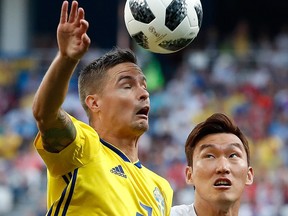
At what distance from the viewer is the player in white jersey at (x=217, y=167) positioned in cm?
530

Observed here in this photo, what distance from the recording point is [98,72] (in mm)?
5406

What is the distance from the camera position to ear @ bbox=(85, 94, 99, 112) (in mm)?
5359

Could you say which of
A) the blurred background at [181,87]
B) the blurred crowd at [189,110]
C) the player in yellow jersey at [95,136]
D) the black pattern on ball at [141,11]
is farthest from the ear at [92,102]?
Answer: the blurred background at [181,87]

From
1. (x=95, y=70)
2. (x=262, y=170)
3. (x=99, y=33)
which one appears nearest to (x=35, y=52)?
(x=99, y=33)

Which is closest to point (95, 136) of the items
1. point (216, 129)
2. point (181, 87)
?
point (216, 129)

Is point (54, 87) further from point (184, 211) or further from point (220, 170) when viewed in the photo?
point (184, 211)

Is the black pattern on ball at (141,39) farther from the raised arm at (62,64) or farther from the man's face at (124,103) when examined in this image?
the raised arm at (62,64)

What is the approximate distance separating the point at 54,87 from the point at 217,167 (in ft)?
4.42

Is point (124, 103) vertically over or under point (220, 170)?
over

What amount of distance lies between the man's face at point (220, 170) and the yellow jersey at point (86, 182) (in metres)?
0.45

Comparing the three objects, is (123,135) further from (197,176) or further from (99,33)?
(99,33)

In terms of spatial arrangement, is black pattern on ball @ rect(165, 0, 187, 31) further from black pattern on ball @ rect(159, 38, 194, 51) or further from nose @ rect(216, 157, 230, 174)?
nose @ rect(216, 157, 230, 174)

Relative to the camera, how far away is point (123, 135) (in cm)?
535

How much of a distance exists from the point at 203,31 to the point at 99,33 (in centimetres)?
300
